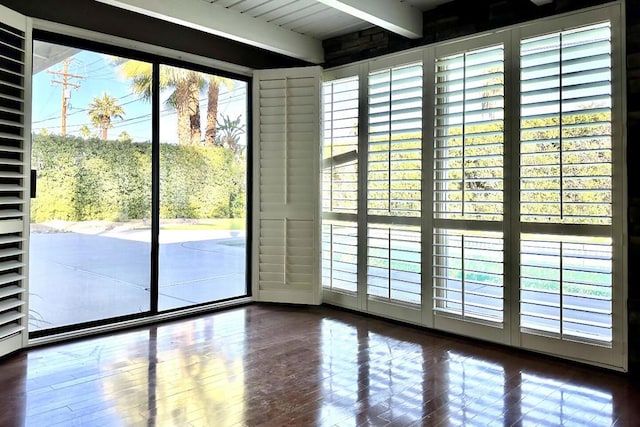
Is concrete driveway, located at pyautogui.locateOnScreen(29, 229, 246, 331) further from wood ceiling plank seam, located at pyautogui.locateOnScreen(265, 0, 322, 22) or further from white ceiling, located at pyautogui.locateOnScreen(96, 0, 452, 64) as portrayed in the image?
wood ceiling plank seam, located at pyautogui.locateOnScreen(265, 0, 322, 22)

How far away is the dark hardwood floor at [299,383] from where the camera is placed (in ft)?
7.66

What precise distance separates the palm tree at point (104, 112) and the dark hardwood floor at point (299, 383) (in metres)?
1.79

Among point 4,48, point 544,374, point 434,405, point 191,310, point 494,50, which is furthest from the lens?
point 191,310

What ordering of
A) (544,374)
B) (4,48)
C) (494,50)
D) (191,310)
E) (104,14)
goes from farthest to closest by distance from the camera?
(191,310) → (104,14) → (494,50) → (4,48) → (544,374)

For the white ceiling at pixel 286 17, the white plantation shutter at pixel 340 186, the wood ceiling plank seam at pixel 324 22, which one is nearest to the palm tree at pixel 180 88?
the white ceiling at pixel 286 17

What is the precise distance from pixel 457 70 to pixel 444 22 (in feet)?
1.65

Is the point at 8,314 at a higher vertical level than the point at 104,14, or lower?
lower

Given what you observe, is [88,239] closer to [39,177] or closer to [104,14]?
[39,177]

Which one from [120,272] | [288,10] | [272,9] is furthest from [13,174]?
[288,10]

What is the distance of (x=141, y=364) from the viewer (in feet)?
9.93

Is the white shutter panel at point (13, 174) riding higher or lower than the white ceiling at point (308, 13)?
lower

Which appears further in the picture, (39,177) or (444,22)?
(444,22)

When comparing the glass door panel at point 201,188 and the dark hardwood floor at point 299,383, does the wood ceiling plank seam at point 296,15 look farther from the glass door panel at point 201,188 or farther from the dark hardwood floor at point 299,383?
the dark hardwood floor at point 299,383

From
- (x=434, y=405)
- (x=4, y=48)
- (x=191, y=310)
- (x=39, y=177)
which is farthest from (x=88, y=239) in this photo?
(x=434, y=405)
